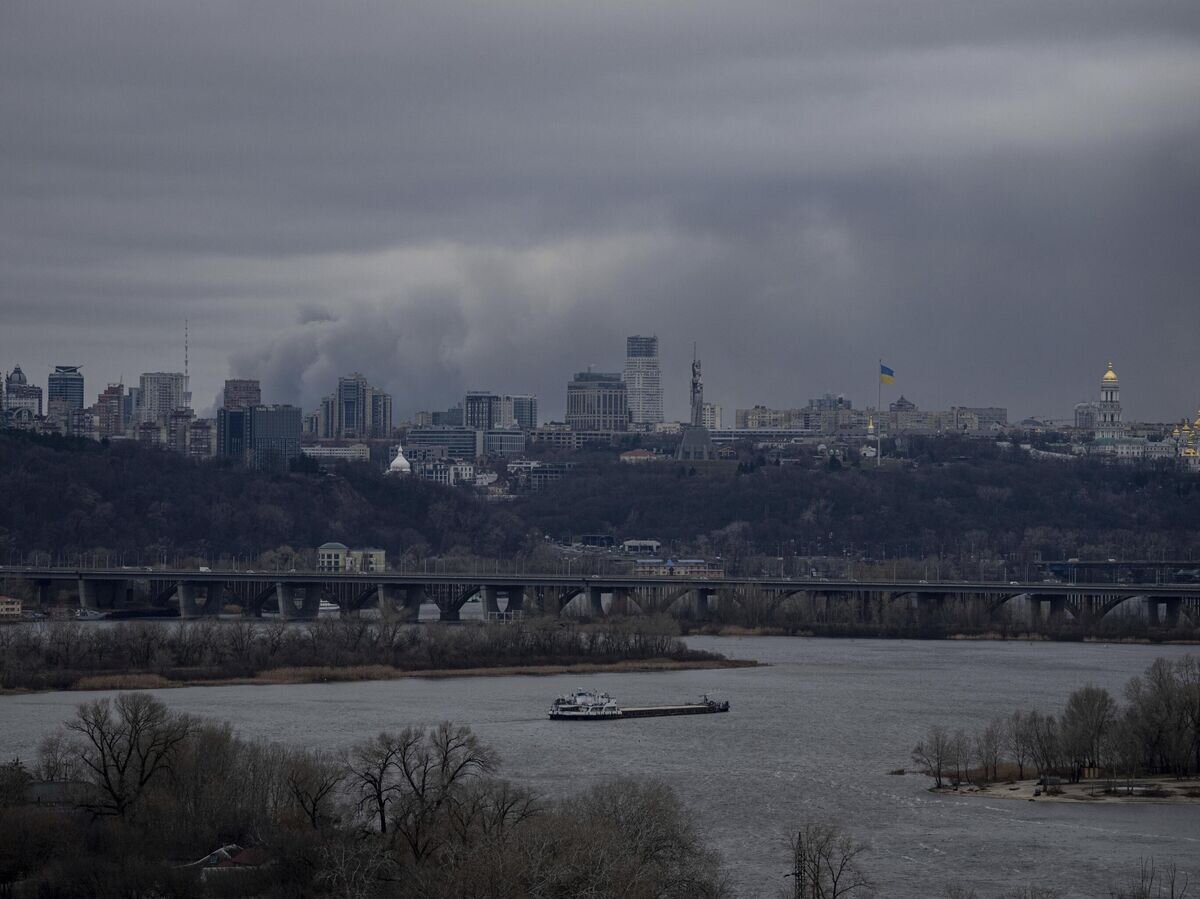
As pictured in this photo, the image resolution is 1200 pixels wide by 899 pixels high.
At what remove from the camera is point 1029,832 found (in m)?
33.7

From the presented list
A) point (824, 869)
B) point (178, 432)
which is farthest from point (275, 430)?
point (824, 869)

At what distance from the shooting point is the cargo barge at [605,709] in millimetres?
49188

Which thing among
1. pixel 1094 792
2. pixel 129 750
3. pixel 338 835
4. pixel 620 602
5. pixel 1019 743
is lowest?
pixel 1094 792

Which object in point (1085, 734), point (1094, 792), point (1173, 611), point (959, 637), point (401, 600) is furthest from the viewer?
point (401, 600)

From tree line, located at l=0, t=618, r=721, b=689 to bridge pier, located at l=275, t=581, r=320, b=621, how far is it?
10523 millimetres

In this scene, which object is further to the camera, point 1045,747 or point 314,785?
point 1045,747

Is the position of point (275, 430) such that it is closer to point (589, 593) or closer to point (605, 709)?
point (589, 593)

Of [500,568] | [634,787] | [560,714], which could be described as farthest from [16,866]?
[500,568]

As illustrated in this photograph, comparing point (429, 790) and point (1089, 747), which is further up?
point (429, 790)

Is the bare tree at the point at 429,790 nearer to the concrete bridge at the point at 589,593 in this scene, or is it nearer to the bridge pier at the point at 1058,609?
the concrete bridge at the point at 589,593

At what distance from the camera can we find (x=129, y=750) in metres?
32.2

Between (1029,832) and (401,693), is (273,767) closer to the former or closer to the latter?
(1029,832)

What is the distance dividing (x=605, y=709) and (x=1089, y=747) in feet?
43.1

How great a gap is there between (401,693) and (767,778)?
16676 millimetres
